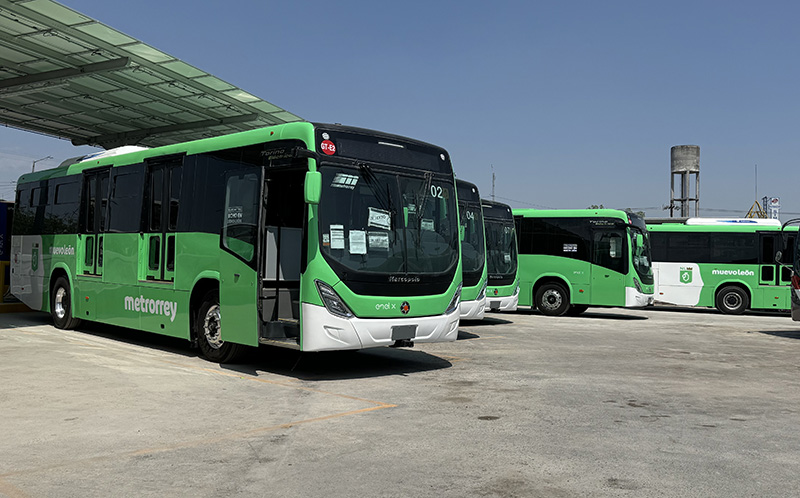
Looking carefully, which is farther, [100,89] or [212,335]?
[100,89]

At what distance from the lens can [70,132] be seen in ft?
78.2

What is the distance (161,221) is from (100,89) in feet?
29.0

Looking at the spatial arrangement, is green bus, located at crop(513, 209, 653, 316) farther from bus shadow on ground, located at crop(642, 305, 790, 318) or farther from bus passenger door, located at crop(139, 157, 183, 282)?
bus passenger door, located at crop(139, 157, 183, 282)

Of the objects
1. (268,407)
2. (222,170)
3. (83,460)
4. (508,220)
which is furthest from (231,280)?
(508,220)

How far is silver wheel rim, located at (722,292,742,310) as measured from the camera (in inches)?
973

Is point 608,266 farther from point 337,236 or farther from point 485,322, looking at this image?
point 337,236

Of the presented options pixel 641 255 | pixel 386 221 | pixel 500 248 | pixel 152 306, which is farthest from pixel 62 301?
pixel 641 255

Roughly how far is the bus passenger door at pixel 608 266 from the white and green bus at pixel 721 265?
5034 mm

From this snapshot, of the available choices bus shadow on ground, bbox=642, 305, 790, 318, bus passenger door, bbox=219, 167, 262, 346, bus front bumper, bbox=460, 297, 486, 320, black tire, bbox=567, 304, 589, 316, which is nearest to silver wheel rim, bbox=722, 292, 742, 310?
bus shadow on ground, bbox=642, 305, 790, 318

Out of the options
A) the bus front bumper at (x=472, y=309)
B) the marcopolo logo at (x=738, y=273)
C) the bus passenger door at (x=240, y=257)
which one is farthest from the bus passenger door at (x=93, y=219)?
the marcopolo logo at (x=738, y=273)

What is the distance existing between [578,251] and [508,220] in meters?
3.07

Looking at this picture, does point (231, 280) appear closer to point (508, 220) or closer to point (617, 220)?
point (508, 220)

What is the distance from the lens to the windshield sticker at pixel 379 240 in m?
9.50

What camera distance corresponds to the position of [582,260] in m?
22.0
